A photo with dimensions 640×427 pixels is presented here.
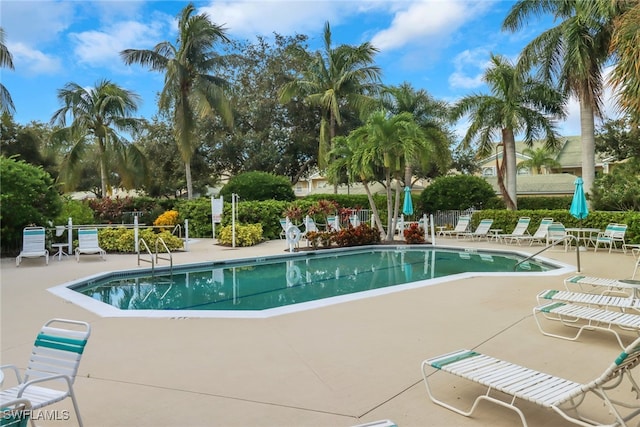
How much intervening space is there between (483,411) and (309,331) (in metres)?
2.50

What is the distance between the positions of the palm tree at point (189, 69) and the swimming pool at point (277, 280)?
10.9 m

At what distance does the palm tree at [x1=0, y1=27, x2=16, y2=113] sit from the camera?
16484mm

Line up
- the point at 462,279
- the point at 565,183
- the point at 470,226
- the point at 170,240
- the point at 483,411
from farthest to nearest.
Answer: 1. the point at 565,183
2. the point at 470,226
3. the point at 170,240
4. the point at 462,279
5. the point at 483,411

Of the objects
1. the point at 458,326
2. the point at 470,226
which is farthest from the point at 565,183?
the point at 458,326

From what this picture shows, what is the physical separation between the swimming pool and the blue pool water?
0.02 metres

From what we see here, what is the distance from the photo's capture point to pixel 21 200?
12.6 metres

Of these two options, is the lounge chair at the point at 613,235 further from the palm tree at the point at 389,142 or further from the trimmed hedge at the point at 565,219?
the palm tree at the point at 389,142

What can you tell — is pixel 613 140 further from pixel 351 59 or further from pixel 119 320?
pixel 119 320

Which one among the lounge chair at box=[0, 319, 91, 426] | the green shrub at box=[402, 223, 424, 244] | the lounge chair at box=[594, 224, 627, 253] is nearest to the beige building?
the lounge chair at box=[594, 224, 627, 253]

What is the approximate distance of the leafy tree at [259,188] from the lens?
21.2m

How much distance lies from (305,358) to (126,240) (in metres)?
11.9

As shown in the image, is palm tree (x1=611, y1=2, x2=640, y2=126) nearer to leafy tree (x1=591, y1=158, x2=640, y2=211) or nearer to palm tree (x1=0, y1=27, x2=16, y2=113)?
leafy tree (x1=591, y1=158, x2=640, y2=211)

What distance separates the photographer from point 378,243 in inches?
670

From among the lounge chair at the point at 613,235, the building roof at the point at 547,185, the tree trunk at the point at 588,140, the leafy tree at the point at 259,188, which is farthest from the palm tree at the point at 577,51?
the leafy tree at the point at 259,188
